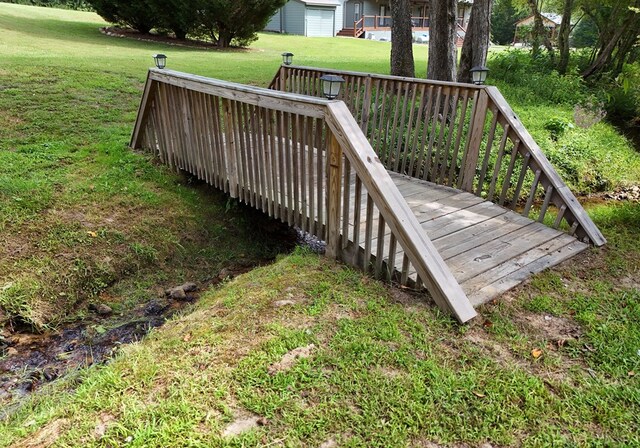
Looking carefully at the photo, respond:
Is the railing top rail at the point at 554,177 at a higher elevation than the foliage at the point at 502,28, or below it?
below

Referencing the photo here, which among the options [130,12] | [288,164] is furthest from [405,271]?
[130,12]

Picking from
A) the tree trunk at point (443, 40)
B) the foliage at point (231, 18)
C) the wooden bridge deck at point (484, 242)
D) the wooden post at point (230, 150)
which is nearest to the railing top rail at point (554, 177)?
the wooden bridge deck at point (484, 242)

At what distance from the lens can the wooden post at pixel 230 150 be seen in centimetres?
454

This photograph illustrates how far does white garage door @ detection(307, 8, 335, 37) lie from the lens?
1249 inches

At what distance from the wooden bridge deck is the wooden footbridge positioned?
0.01 metres

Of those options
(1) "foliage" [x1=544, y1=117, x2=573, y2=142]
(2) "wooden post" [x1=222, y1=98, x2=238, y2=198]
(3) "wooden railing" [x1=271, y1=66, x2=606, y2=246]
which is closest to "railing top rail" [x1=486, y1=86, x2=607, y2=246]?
(3) "wooden railing" [x1=271, y1=66, x2=606, y2=246]

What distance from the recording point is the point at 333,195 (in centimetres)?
361

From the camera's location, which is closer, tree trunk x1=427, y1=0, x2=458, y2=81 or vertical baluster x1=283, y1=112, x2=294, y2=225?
vertical baluster x1=283, y1=112, x2=294, y2=225

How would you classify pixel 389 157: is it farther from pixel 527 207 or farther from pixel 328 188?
pixel 328 188

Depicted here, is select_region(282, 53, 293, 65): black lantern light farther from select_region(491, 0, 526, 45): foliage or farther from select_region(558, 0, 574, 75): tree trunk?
select_region(491, 0, 526, 45): foliage

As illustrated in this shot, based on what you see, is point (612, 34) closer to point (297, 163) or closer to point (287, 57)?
point (287, 57)

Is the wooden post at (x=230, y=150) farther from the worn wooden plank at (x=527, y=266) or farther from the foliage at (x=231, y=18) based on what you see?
the foliage at (x=231, y=18)

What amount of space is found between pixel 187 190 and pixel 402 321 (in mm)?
3696

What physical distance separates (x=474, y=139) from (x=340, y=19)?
3331 centimetres
